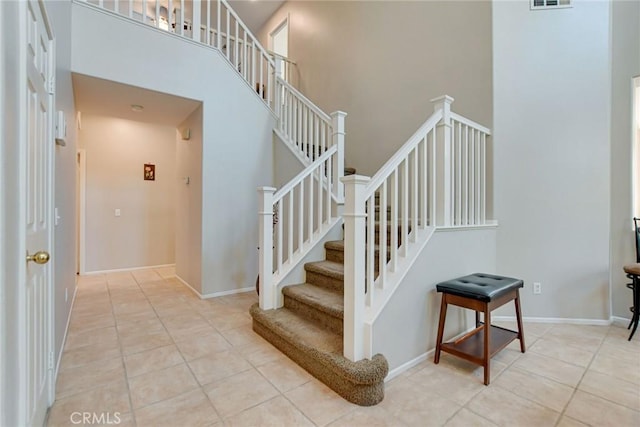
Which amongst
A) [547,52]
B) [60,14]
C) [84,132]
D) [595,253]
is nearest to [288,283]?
[60,14]

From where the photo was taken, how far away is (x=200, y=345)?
2506 mm

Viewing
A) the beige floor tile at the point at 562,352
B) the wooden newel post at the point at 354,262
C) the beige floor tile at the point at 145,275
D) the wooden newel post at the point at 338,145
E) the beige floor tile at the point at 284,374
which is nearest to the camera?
the wooden newel post at the point at 354,262

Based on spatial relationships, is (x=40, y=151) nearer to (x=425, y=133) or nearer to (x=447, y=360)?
(x=425, y=133)

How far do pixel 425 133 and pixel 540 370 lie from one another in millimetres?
1884

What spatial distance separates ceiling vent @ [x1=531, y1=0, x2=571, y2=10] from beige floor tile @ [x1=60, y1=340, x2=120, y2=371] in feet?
16.2

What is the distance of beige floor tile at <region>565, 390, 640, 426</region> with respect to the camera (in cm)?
164

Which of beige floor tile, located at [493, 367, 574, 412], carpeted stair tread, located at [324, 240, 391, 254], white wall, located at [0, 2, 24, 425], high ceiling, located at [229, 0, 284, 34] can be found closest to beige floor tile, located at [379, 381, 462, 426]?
beige floor tile, located at [493, 367, 574, 412]

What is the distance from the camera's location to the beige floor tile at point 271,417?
1606mm

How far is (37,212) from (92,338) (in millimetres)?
1682

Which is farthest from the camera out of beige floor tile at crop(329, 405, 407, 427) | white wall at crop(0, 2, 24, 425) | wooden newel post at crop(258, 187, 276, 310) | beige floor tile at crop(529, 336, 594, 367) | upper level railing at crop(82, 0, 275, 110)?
upper level railing at crop(82, 0, 275, 110)

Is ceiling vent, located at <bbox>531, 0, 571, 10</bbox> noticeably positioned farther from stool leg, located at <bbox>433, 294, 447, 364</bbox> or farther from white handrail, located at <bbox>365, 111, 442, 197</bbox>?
stool leg, located at <bbox>433, 294, 447, 364</bbox>

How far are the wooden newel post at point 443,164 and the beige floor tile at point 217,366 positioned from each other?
1843 mm

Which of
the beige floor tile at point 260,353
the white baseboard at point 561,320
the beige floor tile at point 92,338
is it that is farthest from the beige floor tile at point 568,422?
the beige floor tile at point 92,338

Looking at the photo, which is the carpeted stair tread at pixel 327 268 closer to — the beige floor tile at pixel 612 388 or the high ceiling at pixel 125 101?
the beige floor tile at pixel 612 388
